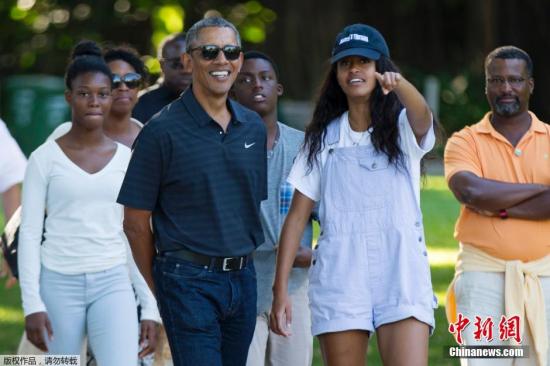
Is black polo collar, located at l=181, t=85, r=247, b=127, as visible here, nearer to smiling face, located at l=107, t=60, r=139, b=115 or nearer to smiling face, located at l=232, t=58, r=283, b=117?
smiling face, located at l=232, t=58, r=283, b=117

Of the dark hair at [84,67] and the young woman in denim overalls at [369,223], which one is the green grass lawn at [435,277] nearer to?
the young woman in denim overalls at [369,223]

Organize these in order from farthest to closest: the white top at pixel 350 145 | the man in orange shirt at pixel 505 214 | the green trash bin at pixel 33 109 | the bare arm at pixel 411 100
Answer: the green trash bin at pixel 33 109, the man in orange shirt at pixel 505 214, the white top at pixel 350 145, the bare arm at pixel 411 100

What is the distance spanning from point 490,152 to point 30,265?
265 centimetres

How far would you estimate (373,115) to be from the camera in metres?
6.32

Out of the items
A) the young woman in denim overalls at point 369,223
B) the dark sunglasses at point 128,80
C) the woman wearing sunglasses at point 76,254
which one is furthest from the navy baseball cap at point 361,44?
the dark sunglasses at point 128,80

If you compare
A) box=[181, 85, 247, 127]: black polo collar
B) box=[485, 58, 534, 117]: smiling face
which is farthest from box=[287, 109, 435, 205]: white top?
box=[485, 58, 534, 117]: smiling face

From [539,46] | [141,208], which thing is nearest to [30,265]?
[141,208]

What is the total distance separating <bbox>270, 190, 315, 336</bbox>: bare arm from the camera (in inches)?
249

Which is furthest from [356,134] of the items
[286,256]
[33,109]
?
[33,109]

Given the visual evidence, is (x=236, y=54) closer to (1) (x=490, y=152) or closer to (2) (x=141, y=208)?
(2) (x=141, y=208)

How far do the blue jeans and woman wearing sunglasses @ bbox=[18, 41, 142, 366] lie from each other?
80 centimetres

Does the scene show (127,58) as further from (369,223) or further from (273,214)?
(369,223)

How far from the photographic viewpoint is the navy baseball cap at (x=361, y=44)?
20.4 feet

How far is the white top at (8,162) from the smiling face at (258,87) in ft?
4.44
